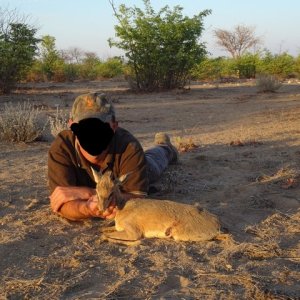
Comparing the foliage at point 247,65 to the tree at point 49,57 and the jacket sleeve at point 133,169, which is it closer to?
the tree at point 49,57

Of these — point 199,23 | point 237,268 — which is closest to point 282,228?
point 237,268

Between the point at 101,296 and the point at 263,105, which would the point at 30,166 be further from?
the point at 263,105

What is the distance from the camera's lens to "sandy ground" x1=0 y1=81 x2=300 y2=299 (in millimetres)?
3426

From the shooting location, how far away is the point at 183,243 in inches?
167

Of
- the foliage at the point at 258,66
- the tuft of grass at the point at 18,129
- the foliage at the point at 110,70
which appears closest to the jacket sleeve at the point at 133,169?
the tuft of grass at the point at 18,129

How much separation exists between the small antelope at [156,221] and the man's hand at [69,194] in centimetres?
29

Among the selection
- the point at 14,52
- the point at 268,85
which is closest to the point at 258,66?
the point at 268,85

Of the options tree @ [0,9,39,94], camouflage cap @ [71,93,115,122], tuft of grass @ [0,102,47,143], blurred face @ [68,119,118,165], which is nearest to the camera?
camouflage cap @ [71,93,115,122]

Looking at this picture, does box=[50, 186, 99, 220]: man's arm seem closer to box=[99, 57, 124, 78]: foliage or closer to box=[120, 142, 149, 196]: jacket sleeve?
box=[120, 142, 149, 196]: jacket sleeve

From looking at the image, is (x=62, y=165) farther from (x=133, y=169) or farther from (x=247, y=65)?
(x=247, y=65)

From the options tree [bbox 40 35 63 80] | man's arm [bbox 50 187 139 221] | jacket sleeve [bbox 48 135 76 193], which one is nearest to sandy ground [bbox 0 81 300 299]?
man's arm [bbox 50 187 139 221]

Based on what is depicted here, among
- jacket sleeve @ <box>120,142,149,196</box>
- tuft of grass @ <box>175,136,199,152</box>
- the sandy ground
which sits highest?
jacket sleeve @ <box>120,142,149,196</box>

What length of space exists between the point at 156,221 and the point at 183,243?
0.29 m

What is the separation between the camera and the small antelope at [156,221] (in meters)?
4.24
